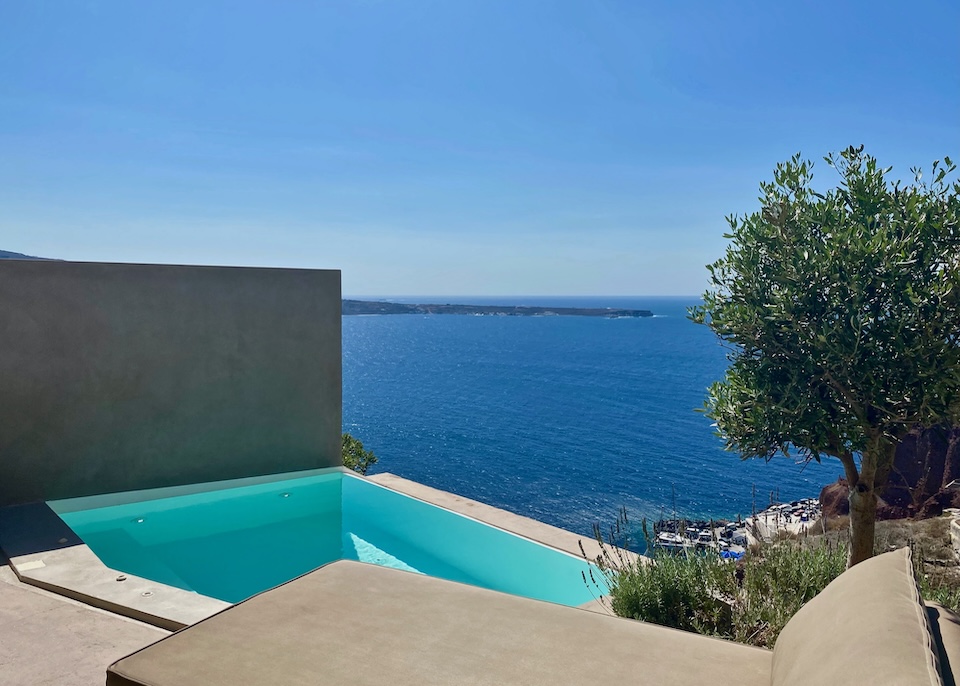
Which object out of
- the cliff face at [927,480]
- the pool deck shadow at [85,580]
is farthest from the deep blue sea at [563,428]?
the pool deck shadow at [85,580]

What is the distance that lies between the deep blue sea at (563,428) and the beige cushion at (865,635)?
7.69 m

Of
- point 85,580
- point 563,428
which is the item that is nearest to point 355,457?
point 85,580

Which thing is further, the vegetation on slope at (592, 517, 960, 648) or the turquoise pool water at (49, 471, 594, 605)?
the turquoise pool water at (49, 471, 594, 605)

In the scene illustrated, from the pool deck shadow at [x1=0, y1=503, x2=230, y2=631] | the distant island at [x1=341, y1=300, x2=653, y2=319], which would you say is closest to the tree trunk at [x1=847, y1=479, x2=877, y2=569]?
the pool deck shadow at [x1=0, y1=503, x2=230, y2=631]

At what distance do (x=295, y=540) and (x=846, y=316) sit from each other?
165 inches

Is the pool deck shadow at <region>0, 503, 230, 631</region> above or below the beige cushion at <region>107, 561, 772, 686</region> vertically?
below

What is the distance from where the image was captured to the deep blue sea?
24312 mm

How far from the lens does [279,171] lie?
22984 millimetres

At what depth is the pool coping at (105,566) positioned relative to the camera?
3480mm

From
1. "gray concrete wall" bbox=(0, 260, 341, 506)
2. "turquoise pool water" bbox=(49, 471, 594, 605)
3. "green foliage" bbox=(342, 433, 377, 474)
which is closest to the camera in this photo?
"turquoise pool water" bbox=(49, 471, 594, 605)

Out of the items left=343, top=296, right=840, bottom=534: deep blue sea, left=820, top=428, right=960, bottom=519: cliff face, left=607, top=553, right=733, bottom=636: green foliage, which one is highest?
left=607, top=553, right=733, bottom=636: green foliage

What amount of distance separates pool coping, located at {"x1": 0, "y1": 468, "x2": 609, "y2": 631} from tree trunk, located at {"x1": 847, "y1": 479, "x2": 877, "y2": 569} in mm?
1181

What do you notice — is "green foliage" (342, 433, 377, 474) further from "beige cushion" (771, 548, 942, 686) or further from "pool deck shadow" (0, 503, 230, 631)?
"beige cushion" (771, 548, 942, 686)

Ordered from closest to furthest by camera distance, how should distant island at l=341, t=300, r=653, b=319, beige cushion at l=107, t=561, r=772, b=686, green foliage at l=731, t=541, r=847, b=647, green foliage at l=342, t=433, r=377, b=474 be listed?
beige cushion at l=107, t=561, r=772, b=686, green foliage at l=731, t=541, r=847, b=647, green foliage at l=342, t=433, r=377, b=474, distant island at l=341, t=300, r=653, b=319
